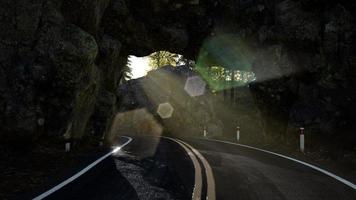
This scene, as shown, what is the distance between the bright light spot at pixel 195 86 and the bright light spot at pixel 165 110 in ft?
9.26

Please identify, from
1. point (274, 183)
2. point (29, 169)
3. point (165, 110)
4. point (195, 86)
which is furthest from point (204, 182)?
point (195, 86)

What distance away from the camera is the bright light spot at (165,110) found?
41.9 metres

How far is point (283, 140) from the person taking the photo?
2056 cm

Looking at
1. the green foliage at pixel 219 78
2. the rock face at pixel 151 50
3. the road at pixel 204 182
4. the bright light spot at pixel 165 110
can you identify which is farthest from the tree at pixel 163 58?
the road at pixel 204 182

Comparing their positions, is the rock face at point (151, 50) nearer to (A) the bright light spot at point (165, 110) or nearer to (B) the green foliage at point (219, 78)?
(B) the green foliage at point (219, 78)

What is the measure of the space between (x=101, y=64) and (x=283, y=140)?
10.8 meters

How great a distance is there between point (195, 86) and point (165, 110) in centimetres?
467

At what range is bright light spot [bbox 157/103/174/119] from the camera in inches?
1649

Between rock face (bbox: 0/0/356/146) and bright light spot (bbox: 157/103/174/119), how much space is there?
1534 cm

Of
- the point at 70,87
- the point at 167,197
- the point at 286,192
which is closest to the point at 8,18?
the point at 70,87

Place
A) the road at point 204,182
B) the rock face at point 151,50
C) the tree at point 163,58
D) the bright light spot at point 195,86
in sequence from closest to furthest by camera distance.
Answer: the road at point 204,182 < the rock face at point 151,50 < the bright light spot at point 195,86 < the tree at point 163,58

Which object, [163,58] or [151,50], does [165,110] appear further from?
[163,58]

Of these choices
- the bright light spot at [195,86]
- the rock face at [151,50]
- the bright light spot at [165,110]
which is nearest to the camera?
the rock face at [151,50]

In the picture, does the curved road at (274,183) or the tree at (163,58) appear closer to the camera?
the curved road at (274,183)
